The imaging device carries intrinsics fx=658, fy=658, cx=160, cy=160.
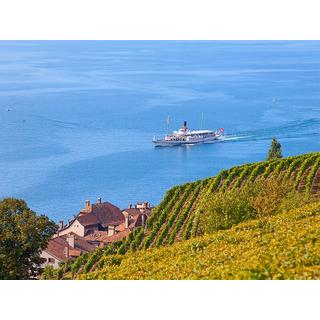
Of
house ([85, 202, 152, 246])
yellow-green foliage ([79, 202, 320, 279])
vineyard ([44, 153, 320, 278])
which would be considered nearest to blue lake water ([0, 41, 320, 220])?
house ([85, 202, 152, 246])

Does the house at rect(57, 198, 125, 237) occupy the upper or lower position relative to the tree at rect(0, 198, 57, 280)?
lower

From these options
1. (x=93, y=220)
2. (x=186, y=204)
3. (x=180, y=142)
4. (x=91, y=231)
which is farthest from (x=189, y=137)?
(x=186, y=204)

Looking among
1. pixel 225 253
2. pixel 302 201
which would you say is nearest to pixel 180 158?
pixel 302 201

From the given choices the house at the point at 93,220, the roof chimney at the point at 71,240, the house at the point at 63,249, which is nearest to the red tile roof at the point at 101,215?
the house at the point at 93,220

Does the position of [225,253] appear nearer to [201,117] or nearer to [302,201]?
[302,201]

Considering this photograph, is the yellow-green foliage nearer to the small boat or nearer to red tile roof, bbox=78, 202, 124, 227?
red tile roof, bbox=78, 202, 124, 227

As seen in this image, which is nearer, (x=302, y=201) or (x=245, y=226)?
(x=245, y=226)
